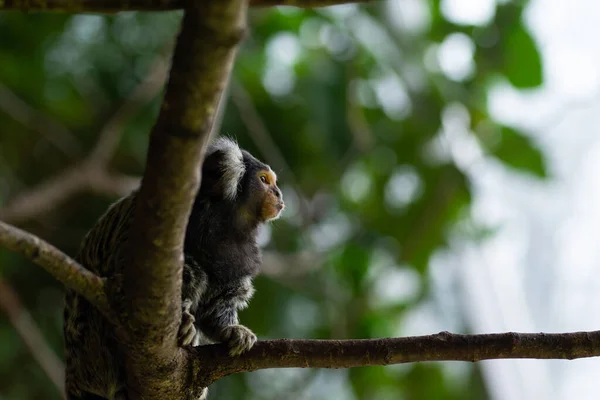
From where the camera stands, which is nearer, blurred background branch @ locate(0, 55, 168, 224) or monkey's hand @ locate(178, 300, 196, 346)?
monkey's hand @ locate(178, 300, 196, 346)

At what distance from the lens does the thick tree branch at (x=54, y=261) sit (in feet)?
4.02

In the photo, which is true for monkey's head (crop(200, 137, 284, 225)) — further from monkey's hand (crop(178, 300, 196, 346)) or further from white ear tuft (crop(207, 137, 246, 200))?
monkey's hand (crop(178, 300, 196, 346))

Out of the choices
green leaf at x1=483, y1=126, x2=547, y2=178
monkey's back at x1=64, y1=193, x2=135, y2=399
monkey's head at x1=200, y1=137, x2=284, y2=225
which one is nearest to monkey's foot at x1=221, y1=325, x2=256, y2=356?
monkey's back at x1=64, y1=193, x2=135, y2=399

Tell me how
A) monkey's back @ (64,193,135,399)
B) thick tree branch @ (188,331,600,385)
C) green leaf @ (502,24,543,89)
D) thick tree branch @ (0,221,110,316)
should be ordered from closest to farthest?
thick tree branch @ (0,221,110,316)
thick tree branch @ (188,331,600,385)
monkey's back @ (64,193,135,399)
green leaf @ (502,24,543,89)

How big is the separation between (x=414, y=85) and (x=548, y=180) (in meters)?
0.89

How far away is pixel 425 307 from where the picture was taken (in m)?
5.27

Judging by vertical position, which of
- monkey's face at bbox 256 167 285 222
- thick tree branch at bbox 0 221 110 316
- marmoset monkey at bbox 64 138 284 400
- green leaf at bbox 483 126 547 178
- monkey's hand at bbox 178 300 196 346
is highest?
green leaf at bbox 483 126 547 178

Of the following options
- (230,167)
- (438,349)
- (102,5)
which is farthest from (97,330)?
(102,5)

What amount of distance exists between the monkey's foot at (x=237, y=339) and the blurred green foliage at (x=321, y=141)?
213 cm

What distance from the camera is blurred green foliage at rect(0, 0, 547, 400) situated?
14.0 feet

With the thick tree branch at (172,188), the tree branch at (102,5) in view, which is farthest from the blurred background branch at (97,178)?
the tree branch at (102,5)

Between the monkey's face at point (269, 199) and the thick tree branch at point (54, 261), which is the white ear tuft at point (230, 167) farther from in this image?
the thick tree branch at point (54, 261)

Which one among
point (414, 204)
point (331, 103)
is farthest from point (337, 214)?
point (331, 103)

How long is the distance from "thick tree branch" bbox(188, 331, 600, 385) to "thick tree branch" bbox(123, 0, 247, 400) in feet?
0.93
